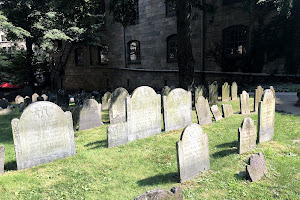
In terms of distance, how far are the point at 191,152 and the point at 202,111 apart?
332 centimetres

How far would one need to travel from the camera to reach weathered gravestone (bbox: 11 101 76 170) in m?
4.95

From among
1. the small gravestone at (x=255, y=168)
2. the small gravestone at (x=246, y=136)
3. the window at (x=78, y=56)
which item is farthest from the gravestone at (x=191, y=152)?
the window at (x=78, y=56)

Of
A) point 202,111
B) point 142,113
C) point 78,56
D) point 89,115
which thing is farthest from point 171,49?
point 142,113

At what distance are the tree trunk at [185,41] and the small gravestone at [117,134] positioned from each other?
504cm

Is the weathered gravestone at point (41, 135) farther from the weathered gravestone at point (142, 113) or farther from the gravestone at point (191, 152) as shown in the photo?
the gravestone at point (191, 152)

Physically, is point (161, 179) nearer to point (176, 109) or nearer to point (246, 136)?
point (246, 136)

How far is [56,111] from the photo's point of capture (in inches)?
211

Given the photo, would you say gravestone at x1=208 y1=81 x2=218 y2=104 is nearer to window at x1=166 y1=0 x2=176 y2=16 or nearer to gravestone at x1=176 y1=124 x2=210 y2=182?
gravestone at x1=176 y1=124 x2=210 y2=182

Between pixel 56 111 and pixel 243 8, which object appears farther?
pixel 243 8

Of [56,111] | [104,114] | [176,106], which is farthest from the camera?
[104,114]

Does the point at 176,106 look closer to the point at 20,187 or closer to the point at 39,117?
the point at 39,117

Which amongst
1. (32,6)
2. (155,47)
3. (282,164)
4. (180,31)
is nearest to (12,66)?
(32,6)

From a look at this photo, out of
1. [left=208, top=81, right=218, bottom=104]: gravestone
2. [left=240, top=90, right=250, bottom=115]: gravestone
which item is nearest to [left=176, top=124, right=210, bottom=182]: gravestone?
[left=240, top=90, right=250, bottom=115]: gravestone

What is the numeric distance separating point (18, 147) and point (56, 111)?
3.37 ft
